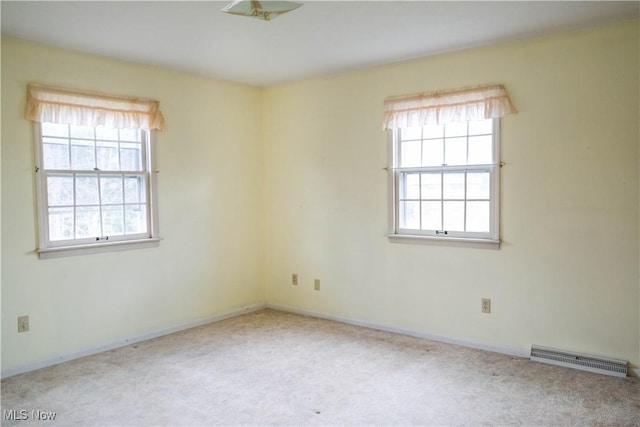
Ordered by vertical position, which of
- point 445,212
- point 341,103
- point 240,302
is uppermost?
point 341,103

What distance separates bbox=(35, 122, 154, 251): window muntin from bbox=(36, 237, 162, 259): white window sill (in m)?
0.04

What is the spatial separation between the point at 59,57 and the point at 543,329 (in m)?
4.21

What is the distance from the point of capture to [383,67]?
4277mm

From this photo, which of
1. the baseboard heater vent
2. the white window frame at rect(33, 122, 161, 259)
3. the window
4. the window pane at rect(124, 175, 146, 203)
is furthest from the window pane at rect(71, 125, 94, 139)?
the baseboard heater vent

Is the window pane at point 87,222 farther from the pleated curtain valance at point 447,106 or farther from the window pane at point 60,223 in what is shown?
the pleated curtain valance at point 447,106

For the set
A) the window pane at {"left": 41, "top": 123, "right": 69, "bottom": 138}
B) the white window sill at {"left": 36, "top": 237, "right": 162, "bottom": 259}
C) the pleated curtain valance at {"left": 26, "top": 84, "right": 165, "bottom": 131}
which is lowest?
the white window sill at {"left": 36, "top": 237, "right": 162, "bottom": 259}

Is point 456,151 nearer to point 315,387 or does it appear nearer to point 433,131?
point 433,131

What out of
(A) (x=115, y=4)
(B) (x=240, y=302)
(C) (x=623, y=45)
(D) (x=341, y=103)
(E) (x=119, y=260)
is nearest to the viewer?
(A) (x=115, y=4)

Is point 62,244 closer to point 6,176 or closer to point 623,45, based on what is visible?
point 6,176

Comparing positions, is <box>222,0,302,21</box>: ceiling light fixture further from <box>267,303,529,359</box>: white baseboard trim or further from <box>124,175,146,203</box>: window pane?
<box>267,303,529,359</box>: white baseboard trim

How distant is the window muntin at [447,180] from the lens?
380 cm

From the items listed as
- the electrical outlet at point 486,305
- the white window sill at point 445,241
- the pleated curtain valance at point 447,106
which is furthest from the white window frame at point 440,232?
the electrical outlet at point 486,305

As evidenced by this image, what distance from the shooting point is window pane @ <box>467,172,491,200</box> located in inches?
150

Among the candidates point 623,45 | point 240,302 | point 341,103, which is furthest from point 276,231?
point 623,45
